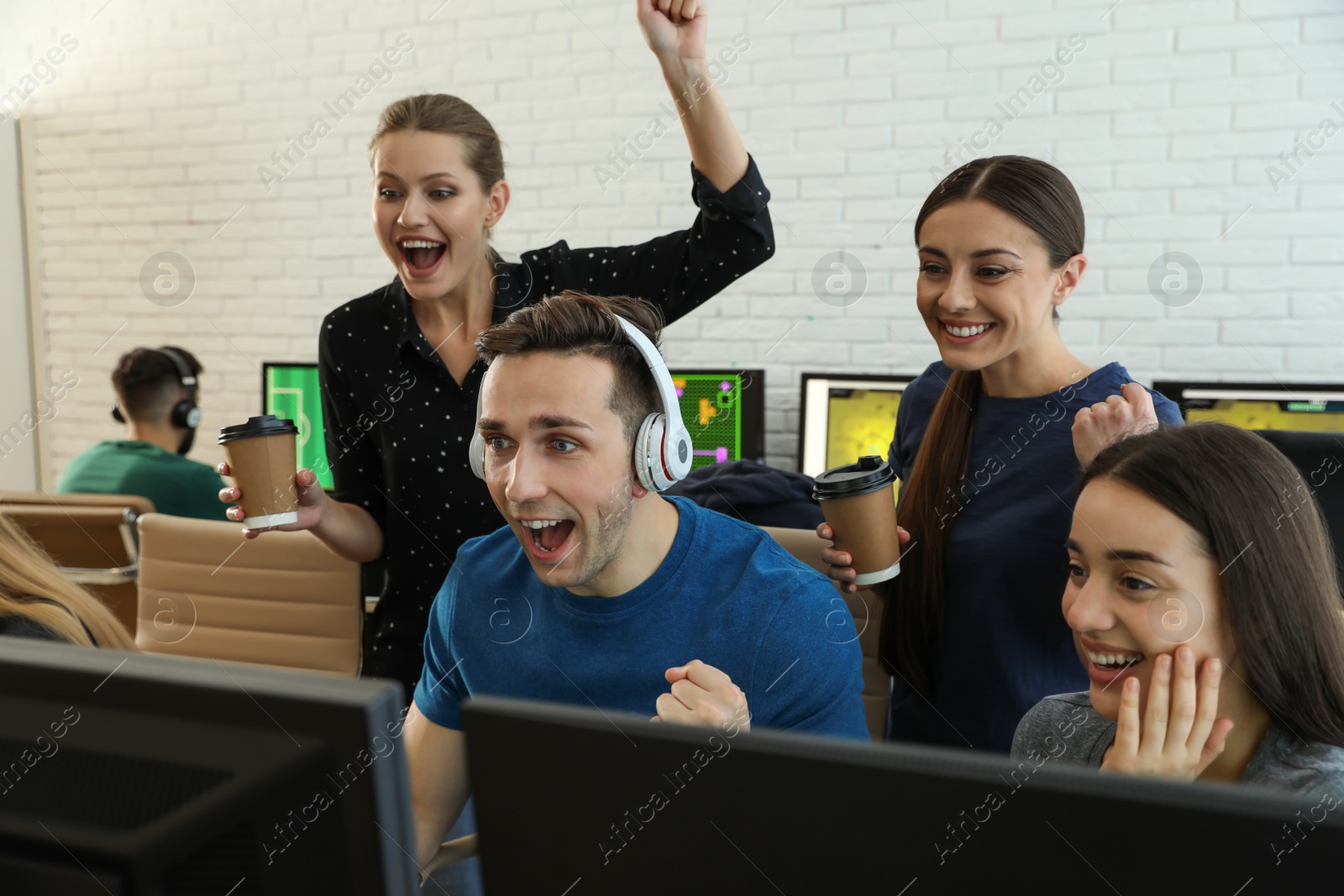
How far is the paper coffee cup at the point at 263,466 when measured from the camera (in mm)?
1509

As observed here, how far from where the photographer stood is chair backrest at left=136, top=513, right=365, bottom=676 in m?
2.12

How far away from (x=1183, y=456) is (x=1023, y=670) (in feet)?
1.47

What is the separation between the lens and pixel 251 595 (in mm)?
2184

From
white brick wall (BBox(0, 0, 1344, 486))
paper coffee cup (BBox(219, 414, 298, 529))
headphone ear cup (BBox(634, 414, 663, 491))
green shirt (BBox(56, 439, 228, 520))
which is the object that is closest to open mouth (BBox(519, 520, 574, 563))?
headphone ear cup (BBox(634, 414, 663, 491))

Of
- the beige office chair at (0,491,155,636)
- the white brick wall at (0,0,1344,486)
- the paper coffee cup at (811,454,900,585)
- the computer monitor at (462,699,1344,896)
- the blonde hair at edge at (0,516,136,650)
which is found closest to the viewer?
the computer monitor at (462,699,1344,896)

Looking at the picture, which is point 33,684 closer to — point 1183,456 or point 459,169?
point 1183,456

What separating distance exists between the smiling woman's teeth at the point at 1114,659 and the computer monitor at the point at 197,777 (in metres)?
0.79

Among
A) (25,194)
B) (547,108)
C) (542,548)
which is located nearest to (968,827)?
(542,548)

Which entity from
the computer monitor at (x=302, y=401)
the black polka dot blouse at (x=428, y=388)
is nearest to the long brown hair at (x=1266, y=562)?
the black polka dot blouse at (x=428, y=388)

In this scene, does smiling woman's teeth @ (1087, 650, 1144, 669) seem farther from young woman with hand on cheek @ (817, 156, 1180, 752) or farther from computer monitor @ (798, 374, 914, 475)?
computer monitor @ (798, 374, 914, 475)

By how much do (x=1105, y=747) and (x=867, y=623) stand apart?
55 cm

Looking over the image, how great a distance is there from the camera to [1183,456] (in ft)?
3.63

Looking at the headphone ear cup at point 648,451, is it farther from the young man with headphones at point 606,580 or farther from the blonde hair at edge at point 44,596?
the blonde hair at edge at point 44,596

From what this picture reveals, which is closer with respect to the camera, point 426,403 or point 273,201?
point 426,403
